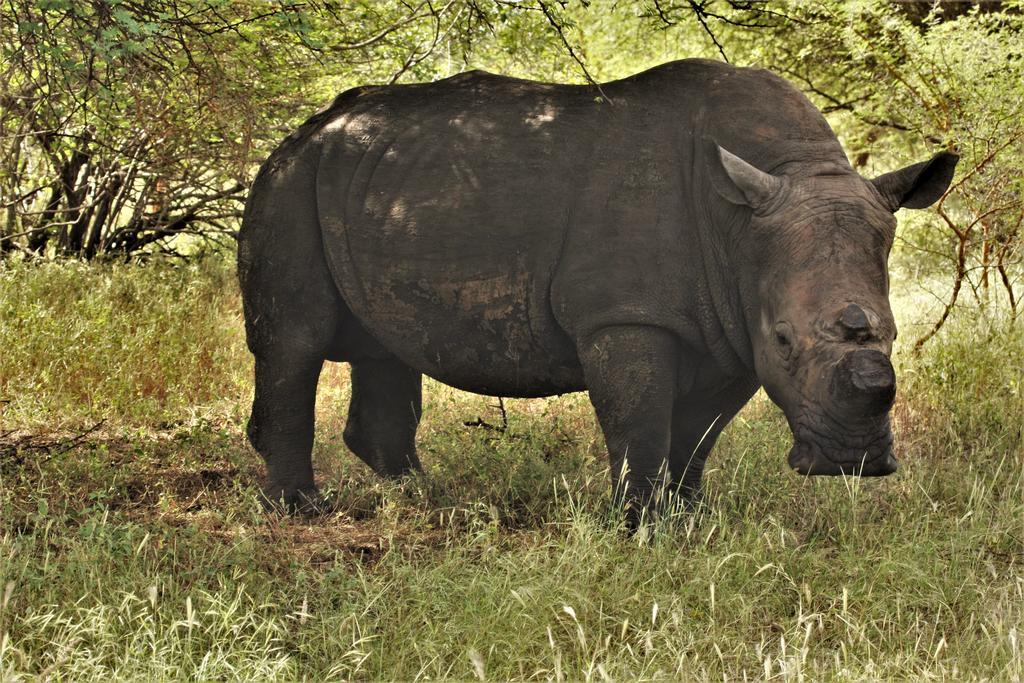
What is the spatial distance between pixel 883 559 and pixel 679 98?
7.52 ft

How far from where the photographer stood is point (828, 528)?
527 cm

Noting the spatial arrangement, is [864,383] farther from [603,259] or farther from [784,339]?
[603,259]

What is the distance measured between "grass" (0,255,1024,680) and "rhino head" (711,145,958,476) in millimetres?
495

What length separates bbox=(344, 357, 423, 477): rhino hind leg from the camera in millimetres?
6754

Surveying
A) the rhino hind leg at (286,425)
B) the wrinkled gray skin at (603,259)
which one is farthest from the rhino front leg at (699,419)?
the rhino hind leg at (286,425)

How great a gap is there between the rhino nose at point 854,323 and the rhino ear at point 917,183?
0.73m

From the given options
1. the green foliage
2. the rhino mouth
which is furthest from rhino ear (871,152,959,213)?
the green foliage

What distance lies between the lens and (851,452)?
4.48 meters

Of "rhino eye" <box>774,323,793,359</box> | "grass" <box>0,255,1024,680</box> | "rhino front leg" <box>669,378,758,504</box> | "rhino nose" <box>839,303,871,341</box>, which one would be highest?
"rhino nose" <box>839,303,871,341</box>

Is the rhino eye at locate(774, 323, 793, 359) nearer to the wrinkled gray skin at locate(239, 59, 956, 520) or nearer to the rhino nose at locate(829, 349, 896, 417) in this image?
the wrinkled gray skin at locate(239, 59, 956, 520)

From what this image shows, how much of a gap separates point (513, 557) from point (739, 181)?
1.85 m

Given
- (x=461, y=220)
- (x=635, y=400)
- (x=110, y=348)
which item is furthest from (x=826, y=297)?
(x=110, y=348)

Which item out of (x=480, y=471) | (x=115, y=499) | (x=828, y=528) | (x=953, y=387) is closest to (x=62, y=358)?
(x=115, y=499)

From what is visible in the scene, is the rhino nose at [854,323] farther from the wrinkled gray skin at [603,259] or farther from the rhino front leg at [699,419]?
the rhino front leg at [699,419]
